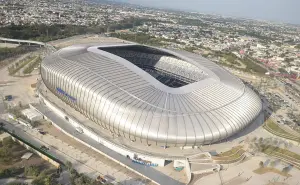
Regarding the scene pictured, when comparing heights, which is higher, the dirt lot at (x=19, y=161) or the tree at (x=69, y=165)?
the tree at (x=69, y=165)

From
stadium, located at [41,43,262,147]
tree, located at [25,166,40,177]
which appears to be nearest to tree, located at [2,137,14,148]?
tree, located at [25,166,40,177]

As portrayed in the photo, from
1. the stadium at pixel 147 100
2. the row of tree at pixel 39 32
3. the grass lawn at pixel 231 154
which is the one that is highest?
the stadium at pixel 147 100

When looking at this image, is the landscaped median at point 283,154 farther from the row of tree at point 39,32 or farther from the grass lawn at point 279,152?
the row of tree at point 39,32

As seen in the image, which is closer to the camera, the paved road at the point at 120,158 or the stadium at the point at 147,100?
the stadium at the point at 147,100

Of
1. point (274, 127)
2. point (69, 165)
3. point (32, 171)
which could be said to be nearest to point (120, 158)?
point (69, 165)

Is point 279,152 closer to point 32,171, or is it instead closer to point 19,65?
point 32,171

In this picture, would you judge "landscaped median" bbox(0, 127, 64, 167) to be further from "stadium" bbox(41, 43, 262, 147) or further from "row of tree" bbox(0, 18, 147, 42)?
"row of tree" bbox(0, 18, 147, 42)

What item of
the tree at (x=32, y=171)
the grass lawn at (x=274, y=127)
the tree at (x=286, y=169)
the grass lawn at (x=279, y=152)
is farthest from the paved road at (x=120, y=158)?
the grass lawn at (x=274, y=127)
